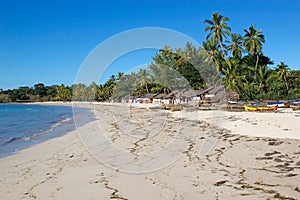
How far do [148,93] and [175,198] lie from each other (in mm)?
51977

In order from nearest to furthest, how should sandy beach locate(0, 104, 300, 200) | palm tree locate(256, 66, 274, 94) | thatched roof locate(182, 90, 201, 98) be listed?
1. sandy beach locate(0, 104, 300, 200)
2. palm tree locate(256, 66, 274, 94)
3. thatched roof locate(182, 90, 201, 98)

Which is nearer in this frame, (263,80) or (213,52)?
(263,80)

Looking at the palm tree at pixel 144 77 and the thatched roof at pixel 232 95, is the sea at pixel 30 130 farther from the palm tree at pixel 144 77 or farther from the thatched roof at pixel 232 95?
the palm tree at pixel 144 77

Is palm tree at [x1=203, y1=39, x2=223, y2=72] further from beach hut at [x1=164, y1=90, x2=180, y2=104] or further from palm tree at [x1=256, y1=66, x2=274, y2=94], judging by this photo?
beach hut at [x1=164, y1=90, x2=180, y2=104]

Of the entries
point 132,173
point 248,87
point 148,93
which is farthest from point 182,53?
point 132,173

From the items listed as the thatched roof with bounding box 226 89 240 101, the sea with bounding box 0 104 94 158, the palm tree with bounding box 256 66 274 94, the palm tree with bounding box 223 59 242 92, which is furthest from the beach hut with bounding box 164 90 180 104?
the sea with bounding box 0 104 94 158

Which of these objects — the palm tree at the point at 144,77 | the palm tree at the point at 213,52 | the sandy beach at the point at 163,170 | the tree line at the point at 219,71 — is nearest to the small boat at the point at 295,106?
the tree line at the point at 219,71

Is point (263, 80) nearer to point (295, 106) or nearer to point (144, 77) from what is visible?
point (295, 106)

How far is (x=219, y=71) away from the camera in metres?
41.9

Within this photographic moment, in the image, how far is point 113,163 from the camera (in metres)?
7.70

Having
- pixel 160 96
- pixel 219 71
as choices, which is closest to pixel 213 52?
pixel 219 71

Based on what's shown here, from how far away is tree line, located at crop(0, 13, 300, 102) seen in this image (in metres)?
35.3

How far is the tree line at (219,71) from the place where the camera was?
1390 inches

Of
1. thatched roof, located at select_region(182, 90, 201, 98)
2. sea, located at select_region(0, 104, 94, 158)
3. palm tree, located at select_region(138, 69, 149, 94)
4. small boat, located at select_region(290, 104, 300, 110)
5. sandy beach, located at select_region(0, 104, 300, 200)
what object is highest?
palm tree, located at select_region(138, 69, 149, 94)
